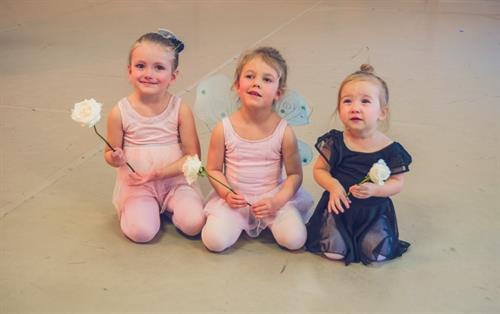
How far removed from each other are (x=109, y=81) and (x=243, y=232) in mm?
2152

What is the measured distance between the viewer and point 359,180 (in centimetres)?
206

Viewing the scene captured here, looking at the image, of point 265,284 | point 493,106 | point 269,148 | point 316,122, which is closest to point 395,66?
point 493,106

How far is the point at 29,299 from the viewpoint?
184cm

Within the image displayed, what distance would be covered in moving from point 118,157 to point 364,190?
2.76 ft

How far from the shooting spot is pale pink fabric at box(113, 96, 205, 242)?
221cm

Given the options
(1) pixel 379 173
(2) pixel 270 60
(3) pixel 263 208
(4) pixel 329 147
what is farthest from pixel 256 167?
(1) pixel 379 173

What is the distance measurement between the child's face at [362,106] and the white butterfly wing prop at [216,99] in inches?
18.2

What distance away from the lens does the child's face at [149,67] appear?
2.17 m

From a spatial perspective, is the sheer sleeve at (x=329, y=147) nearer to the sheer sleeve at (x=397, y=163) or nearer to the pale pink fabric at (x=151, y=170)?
the sheer sleeve at (x=397, y=163)

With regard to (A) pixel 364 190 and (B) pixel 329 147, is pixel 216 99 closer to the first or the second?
(B) pixel 329 147

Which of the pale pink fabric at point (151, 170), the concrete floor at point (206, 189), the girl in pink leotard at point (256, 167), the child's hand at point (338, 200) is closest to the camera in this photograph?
the concrete floor at point (206, 189)

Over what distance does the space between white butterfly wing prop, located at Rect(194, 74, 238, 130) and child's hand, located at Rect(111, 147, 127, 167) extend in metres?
0.34

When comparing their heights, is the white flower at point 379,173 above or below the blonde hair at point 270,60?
below

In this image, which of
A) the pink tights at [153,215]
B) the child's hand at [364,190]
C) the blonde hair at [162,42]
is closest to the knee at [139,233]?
the pink tights at [153,215]
